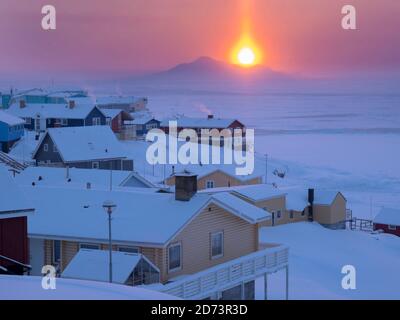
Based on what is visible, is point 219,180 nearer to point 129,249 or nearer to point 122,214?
point 122,214

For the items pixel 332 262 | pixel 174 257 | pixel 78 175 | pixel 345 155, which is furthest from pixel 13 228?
pixel 345 155

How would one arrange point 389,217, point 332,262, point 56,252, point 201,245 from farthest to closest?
1. point 389,217
2. point 332,262
3. point 56,252
4. point 201,245

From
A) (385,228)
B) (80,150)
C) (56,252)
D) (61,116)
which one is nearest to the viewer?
(56,252)

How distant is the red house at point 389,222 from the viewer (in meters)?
38.8

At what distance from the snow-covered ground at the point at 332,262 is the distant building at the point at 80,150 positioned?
15706 millimetres

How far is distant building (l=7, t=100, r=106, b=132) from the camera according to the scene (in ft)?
215

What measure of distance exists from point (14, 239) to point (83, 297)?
7731 millimetres

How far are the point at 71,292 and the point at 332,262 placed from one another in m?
22.6

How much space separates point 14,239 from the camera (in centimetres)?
1309

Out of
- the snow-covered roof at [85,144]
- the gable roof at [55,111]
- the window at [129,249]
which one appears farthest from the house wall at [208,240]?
the gable roof at [55,111]

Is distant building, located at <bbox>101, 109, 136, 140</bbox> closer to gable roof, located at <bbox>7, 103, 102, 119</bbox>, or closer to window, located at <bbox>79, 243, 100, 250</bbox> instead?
gable roof, located at <bbox>7, 103, 102, 119</bbox>

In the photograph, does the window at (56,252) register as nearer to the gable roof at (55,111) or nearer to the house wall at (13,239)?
the house wall at (13,239)

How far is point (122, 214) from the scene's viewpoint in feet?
60.0
